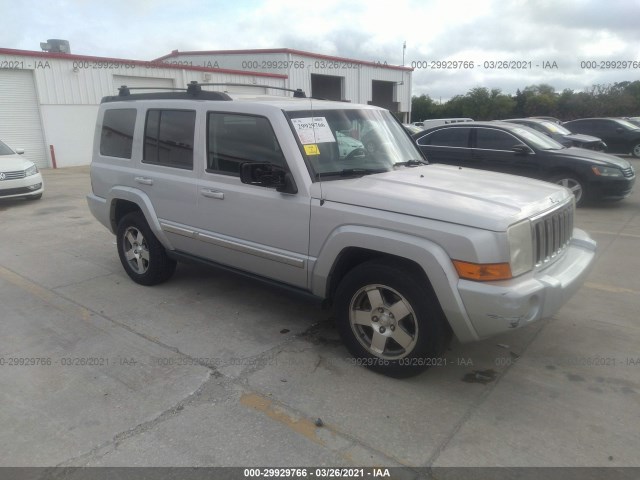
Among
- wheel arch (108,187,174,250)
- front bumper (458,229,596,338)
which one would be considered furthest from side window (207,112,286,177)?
front bumper (458,229,596,338)

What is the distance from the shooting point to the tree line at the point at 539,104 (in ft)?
136

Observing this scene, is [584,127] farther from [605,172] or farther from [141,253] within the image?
[141,253]

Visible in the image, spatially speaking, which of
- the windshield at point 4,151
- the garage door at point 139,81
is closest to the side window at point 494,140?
the windshield at point 4,151

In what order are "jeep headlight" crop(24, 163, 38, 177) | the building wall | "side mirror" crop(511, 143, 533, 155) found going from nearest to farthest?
"side mirror" crop(511, 143, 533, 155) < "jeep headlight" crop(24, 163, 38, 177) < the building wall

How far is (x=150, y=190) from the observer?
484 centimetres

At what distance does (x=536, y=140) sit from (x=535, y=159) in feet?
2.06

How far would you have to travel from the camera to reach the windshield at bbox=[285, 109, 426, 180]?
379 cm

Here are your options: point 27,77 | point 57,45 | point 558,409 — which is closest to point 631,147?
point 558,409

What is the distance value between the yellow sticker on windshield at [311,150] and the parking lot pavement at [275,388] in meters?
1.16

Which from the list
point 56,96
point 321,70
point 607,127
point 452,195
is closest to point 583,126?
point 607,127

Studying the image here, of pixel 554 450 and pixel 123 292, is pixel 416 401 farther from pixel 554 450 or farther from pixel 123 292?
pixel 123 292

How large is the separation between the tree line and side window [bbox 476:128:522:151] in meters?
38.1

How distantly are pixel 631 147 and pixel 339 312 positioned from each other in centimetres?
1942

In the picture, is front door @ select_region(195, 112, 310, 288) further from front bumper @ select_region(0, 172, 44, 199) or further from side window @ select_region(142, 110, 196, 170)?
front bumper @ select_region(0, 172, 44, 199)
